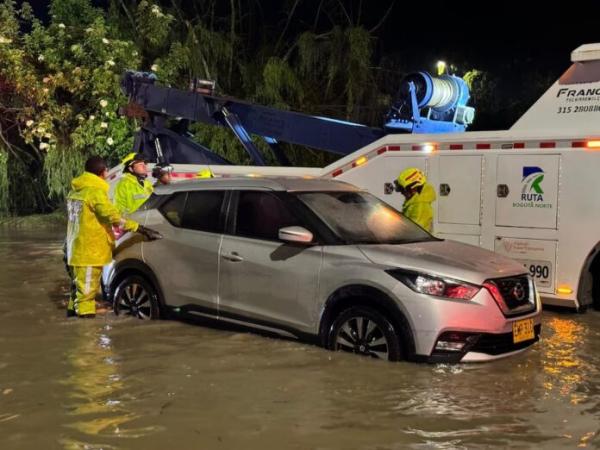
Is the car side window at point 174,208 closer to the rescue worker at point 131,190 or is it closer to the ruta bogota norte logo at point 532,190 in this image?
the rescue worker at point 131,190

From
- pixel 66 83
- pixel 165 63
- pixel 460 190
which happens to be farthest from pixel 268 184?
pixel 66 83

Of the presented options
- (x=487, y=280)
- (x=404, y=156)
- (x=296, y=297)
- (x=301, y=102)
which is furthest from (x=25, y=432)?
(x=301, y=102)

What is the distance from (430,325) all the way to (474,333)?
338mm

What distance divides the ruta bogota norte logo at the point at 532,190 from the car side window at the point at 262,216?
296 centimetres

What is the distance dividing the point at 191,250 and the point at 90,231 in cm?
119

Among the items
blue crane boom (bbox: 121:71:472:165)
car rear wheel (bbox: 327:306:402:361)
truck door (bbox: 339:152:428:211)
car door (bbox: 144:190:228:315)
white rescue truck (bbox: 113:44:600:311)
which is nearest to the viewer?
car rear wheel (bbox: 327:306:402:361)

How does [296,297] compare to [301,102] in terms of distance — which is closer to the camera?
[296,297]

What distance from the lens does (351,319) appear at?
5953 millimetres

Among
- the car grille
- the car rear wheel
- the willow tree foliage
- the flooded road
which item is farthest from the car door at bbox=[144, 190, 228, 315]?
the willow tree foliage

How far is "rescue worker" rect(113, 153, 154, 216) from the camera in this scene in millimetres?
8320

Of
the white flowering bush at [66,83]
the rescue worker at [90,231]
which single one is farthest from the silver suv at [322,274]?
the white flowering bush at [66,83]

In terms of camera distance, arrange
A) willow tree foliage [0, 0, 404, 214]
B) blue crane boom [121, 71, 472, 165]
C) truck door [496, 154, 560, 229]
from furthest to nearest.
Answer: willow tree foliage [0, 0, 404, 214]
blue crane boom [121, 71, 472, 165]
truck door [496, 154, 560, 229]

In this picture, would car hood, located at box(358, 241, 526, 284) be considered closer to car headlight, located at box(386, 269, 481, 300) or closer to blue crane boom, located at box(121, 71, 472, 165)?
car headlight, located at box(386, 269, 481, 300)

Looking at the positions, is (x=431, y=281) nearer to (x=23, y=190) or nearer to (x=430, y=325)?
(x=430, y=325)
